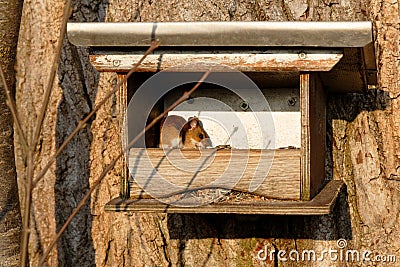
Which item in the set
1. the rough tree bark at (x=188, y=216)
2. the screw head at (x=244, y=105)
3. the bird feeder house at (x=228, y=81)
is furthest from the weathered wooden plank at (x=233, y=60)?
the rough tree bark at (x=188, y=216)

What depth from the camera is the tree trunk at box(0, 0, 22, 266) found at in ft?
10.2

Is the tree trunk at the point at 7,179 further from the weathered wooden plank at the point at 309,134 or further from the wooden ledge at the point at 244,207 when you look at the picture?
the weathered wooden plank at the point at 309,134

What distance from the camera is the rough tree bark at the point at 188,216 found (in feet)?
11.5

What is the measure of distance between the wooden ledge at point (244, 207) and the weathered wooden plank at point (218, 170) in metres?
0.06

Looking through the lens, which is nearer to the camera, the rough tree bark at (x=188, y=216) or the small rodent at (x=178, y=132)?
the small rodent at (x=178, y=132)

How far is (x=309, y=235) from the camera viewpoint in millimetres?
3516

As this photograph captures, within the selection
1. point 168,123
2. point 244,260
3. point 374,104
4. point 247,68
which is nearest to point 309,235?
point 244,260

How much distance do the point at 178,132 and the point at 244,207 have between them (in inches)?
24.0

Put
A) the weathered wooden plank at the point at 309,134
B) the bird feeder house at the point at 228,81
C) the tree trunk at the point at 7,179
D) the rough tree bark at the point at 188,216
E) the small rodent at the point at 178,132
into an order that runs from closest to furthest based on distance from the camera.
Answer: the bird feeder house at the point at 228,81 < the weathered wooden plank at the point at 309,134 < the small rodent at the point at 178,132 < the tree trunk at the point at 7,179 < the rough tree bark at the point at 188,216

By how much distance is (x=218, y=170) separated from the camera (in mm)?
2615

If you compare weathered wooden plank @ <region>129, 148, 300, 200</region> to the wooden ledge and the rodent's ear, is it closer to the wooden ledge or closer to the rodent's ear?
the wooden ledge

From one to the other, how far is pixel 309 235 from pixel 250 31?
1.39m

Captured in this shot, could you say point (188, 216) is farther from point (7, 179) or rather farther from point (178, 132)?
point (7, 179)

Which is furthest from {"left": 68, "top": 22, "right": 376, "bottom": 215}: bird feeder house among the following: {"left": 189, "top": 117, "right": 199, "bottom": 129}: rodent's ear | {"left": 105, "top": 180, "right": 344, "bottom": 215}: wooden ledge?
{"left": 189, "top": 117, "right": 199, "bottom": 129}: rodent's ear
